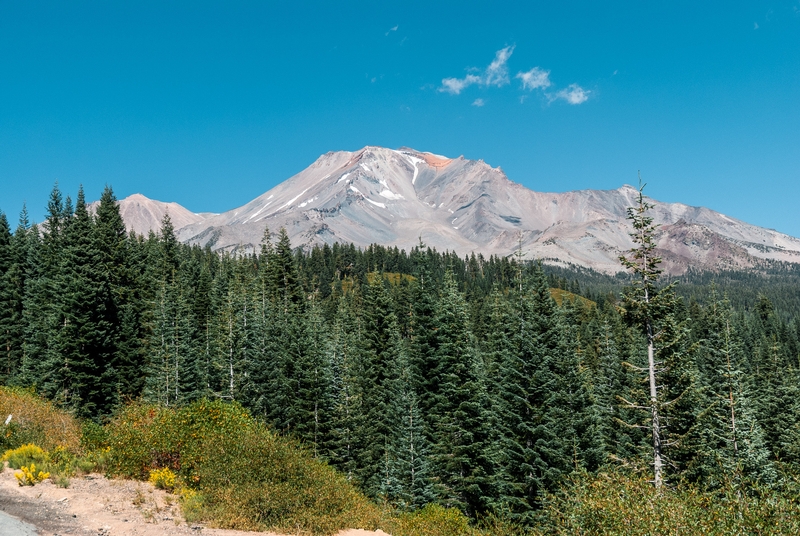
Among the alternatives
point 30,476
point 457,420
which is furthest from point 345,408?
point 30,476

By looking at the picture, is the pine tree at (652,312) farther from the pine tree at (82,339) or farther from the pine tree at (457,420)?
the pine tree at (82,339)

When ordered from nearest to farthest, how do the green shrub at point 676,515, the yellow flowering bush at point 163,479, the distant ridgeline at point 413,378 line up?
the green shrub at point 676,515 → the yellow flowering bush at point 163,479 → the distant ridgeline at point 413,378

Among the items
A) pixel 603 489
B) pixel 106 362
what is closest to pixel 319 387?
pixel 106 362

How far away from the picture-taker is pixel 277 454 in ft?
59.9

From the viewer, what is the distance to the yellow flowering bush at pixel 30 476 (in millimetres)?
16750

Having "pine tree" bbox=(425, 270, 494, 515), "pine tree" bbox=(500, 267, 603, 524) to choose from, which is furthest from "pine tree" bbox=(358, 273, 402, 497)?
"pine tree" bbox=(500, 267, 603, 524)

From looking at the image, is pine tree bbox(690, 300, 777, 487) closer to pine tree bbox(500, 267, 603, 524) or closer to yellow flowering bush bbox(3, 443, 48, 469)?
pine tree bbox(500, 267, 603, 524)

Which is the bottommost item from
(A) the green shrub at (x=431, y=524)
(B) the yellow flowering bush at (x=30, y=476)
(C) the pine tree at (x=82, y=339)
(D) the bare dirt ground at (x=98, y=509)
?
(A) the green shrub at (x=431, y=524)

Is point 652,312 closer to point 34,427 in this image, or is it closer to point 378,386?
point 378,386

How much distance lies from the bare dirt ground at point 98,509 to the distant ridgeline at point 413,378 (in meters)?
22.9

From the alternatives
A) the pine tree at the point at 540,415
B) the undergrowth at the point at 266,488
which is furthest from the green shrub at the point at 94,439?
the pine tree at the point at 540,415

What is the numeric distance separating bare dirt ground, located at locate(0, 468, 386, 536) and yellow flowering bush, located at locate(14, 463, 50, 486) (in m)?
0.17

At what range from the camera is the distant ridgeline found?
37.8 metres

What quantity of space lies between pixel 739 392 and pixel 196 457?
45980 millimetres
